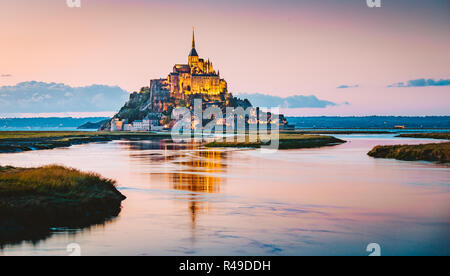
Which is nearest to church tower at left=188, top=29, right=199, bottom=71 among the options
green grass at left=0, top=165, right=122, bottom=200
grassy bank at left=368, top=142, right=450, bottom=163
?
grassy bank at left=368, top=142, right=450, bottom=163

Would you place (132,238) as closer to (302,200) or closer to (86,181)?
(86,181)

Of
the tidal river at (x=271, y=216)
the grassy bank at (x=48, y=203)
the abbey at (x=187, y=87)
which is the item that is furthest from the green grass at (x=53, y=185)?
the abbey at (x=187, y=87)

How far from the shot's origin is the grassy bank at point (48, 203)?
42.8 ft

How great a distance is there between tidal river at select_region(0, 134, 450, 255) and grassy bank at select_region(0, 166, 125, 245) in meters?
0.60

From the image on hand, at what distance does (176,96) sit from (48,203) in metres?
158

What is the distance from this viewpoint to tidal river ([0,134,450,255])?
1214cm

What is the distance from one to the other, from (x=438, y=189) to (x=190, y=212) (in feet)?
42.1

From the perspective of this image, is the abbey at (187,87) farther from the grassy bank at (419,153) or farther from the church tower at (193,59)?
the grassy bank at (419,153)

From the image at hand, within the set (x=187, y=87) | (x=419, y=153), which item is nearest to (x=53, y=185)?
(x=419, y=153)

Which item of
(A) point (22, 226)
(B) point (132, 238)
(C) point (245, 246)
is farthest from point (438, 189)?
(A) point (22, 226)

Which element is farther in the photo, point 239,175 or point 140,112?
point 140,112

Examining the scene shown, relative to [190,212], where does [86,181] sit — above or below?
above

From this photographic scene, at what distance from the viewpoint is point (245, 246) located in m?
12.3

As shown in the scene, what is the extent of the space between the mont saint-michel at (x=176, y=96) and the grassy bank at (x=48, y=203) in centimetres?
14437
